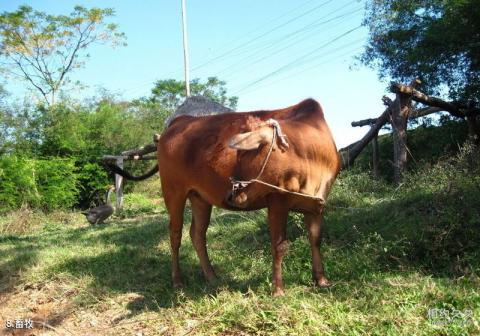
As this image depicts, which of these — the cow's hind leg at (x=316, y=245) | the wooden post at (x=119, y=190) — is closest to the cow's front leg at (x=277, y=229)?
the cow's hind leg at (x=316, y=245)

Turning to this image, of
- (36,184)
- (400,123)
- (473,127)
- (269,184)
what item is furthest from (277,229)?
(36,184)

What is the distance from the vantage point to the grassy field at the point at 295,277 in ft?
11.2

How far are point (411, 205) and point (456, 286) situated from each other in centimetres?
204

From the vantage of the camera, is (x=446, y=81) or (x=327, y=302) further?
(x=446, y=81)

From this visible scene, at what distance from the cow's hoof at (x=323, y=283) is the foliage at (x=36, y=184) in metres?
12.8

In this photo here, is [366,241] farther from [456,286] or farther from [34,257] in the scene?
[34,257]

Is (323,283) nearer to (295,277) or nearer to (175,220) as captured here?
(295,277)

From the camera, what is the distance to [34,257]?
21.1 ft

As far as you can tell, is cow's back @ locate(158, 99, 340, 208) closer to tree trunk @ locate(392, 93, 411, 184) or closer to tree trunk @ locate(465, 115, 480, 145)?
tree trunk @ locate(392, 93, 411, 184)

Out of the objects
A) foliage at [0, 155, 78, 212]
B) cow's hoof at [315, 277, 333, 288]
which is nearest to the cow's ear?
cow's hoof at [315, 277, 333, 288]

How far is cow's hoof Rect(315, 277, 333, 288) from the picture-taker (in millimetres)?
4214

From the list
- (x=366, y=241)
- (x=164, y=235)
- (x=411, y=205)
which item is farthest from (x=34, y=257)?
(x=411, y=205)

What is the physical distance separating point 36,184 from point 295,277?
45.0ft

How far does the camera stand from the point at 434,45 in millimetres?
9234
